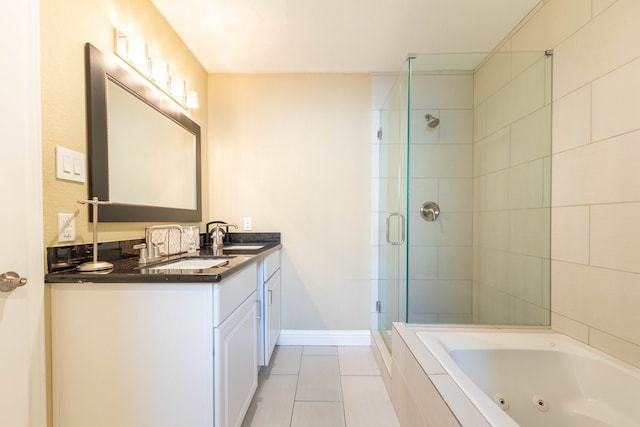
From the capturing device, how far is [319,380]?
1.88 m

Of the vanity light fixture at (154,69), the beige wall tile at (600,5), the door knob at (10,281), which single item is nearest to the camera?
the door knob at (10,281)

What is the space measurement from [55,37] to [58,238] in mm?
772

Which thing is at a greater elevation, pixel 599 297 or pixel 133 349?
pixel 599 297

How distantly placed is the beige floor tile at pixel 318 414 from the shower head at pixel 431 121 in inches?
79.3

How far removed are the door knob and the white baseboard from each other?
186cm

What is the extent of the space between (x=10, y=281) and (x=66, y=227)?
26 cm

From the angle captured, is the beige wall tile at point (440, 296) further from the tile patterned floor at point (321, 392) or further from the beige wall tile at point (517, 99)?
the beige wall tile at point (517, 99)

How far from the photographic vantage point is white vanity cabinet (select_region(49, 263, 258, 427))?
100 centimetres

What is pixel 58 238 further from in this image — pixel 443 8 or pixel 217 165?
pixel 443 8

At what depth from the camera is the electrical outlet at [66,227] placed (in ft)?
3.45

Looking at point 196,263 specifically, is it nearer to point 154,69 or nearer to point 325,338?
point 154,69

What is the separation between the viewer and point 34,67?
3.14 ft

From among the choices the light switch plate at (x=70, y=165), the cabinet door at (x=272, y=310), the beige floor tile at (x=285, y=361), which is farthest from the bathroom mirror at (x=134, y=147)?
the beige floor tile at (x=285, y=361)

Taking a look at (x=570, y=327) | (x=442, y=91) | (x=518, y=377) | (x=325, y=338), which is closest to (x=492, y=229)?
(x=570, y=327)
